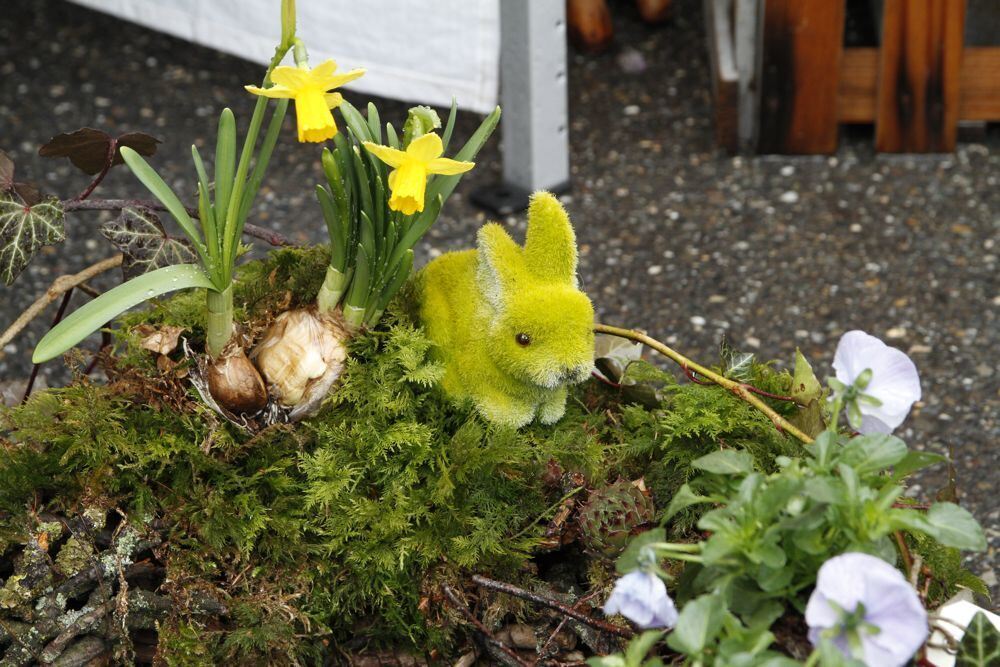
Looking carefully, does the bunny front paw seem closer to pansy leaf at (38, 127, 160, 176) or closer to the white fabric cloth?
pansy leaf at (38, 127, 160, 176)

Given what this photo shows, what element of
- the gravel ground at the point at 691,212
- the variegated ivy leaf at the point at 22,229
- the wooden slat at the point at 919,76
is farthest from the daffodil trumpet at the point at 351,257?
the wooden slat at the point at 919,76

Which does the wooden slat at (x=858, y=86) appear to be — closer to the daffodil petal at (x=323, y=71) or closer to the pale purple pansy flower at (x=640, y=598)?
the daffodil petal at (x=323, y=71)

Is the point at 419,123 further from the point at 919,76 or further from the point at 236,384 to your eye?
the point at 919,76

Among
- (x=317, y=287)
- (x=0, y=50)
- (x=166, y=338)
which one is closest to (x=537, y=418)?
(x=317, y=287)

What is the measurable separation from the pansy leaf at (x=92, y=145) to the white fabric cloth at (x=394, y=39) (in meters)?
1.42

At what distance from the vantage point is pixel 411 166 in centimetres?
103

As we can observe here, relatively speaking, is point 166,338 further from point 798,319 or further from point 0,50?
point 0,50

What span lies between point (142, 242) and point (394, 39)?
5.06 feet

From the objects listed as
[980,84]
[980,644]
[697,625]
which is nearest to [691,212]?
[980,84]

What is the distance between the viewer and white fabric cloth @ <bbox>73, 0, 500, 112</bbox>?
102 inches

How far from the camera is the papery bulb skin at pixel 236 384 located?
3.69 feet

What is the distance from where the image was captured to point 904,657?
2.57 feet

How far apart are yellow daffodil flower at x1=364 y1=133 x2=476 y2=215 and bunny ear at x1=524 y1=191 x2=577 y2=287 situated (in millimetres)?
119

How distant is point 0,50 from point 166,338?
246 cm
